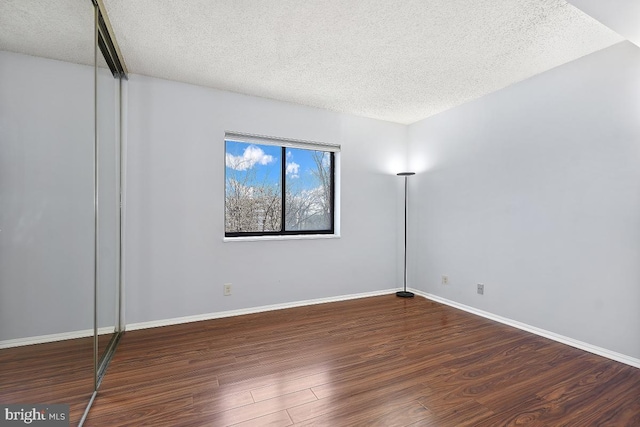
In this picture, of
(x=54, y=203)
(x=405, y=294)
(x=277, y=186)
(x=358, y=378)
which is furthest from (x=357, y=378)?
(x=277, y=186)

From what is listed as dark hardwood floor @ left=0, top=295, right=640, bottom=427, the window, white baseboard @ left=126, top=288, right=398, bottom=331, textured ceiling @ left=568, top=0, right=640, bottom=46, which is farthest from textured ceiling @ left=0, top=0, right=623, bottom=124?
white baseboard @ left=126, top=288, right=398, bottom=331

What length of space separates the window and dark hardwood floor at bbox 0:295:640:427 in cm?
122

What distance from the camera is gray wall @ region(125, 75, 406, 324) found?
2.96 m

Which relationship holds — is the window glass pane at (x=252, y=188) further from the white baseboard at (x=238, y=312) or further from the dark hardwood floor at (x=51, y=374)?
the dark hardwood floor at (x=51, y=374)

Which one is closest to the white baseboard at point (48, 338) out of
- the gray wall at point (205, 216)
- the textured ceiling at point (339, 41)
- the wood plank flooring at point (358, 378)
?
the wood plank flooring at point (358, 378)

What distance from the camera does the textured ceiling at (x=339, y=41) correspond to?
1.97 meters

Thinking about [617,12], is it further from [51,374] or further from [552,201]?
[51,374]

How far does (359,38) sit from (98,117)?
6.22ft

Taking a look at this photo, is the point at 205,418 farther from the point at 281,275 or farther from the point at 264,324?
the point at 281,275

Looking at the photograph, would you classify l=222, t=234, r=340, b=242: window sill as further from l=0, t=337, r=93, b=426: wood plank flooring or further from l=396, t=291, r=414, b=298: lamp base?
l=0, t=337, r=93, b=426: wood plank flooring

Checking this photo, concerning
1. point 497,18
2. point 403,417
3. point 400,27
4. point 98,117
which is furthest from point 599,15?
point 98,117

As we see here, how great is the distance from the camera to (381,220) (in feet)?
14.1

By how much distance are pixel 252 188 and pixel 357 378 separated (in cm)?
241

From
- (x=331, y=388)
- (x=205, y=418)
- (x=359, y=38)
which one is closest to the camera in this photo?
(x=205, y=418)
